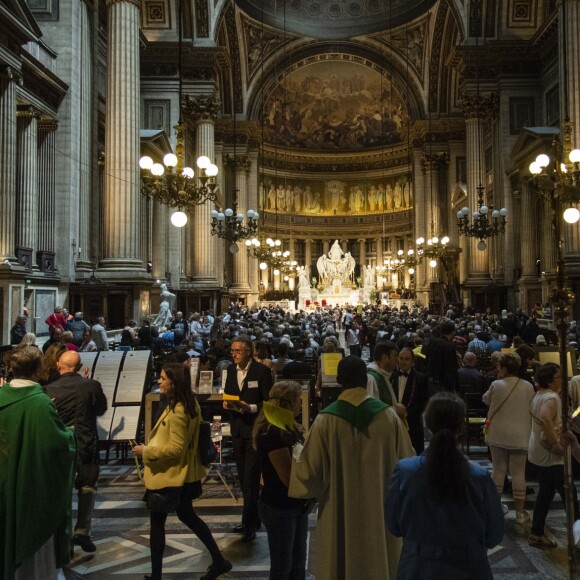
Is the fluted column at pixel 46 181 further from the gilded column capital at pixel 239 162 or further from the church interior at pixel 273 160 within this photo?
the gilded column capital at pixel 239 162

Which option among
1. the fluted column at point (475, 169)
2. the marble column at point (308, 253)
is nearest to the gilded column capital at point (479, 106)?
the fluted column at point (475, 169)

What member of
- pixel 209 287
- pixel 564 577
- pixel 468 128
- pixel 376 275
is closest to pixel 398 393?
pixel 564 577

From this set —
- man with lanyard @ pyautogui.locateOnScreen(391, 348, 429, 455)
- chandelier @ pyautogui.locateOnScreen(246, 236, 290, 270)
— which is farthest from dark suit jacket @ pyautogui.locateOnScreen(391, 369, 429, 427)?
chandelier @ pyautogui.locateOnScreen(246, 236, 290, 270)

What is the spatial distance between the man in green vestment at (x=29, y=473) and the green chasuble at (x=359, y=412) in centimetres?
167

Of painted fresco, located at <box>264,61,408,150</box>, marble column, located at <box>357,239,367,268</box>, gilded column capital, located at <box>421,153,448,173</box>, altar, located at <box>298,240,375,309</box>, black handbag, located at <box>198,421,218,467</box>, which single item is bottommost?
black handbag, located at <box>198,421,218,467</box>

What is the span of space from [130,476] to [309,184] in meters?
43.6

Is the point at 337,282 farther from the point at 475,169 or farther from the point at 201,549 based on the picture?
the point at 201,549

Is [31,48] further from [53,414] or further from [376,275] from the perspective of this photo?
[376,275]

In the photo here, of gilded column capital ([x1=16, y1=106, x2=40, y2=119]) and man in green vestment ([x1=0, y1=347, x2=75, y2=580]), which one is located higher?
gilded column capital ([x1=16, y1=106, x2=40, y2=119])

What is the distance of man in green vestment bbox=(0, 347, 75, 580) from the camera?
11.8 ft

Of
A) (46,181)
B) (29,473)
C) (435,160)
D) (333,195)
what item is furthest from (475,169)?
(29,473)

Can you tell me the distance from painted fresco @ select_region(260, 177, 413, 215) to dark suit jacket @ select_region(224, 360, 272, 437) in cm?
4238

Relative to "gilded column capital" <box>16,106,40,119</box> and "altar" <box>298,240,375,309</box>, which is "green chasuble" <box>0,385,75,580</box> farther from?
"altar" <box>298,240,375,309</box>

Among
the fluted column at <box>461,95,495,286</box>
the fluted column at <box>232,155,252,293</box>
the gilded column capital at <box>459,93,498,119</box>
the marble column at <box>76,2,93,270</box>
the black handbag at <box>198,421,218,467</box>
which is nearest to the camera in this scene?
the black handbag at <box>198,421,218,467</box>
